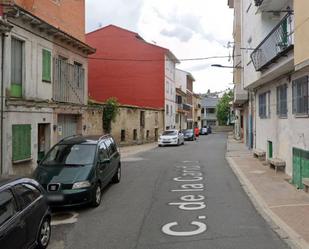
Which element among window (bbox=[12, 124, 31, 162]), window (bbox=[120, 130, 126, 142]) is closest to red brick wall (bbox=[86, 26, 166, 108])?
window (bbox=[120, 130, 126, 142])

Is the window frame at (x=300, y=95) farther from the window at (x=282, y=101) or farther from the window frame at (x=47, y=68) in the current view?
the window frame at (x=47, y=68)

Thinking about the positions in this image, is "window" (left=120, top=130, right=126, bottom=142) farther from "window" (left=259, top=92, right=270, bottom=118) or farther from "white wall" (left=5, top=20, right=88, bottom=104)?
"white wall" (left=5, top=20, right=88, bottom=104)

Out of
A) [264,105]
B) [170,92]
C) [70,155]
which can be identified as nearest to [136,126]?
[170,92]

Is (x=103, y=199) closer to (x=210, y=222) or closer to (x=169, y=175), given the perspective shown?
(x=210, y=222)

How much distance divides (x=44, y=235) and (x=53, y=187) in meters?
2.95

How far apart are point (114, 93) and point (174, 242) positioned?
140ft

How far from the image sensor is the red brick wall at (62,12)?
57.1ft

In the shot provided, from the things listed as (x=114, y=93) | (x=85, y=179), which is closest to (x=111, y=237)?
(x=85, y=179)

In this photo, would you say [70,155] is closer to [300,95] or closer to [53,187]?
[53,187]

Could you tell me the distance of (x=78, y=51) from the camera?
73.3 feet

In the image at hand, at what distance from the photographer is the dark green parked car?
10055mm

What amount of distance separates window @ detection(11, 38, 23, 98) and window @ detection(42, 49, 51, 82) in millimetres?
1847

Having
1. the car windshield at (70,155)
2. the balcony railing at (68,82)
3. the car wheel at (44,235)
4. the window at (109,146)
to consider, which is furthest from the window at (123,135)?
the car wheel at (44,235)

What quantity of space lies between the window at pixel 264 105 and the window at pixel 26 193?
14.9m
